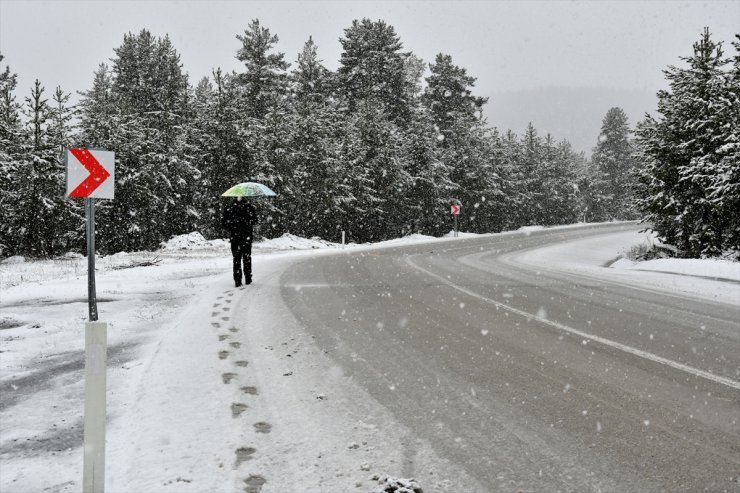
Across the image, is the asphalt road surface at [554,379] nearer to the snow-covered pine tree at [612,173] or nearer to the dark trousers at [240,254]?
the dark trousers at [240,254]

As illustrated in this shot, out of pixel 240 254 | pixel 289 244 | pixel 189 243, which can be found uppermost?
pixel 189 243

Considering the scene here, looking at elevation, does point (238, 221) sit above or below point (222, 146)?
below

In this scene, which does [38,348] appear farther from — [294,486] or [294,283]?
[294,283]

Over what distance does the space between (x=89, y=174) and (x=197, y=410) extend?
4.72 metres

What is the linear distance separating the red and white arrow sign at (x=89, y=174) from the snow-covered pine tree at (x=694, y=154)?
1778cm

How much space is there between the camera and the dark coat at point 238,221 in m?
11.8

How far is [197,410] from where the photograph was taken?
4090 millimetres

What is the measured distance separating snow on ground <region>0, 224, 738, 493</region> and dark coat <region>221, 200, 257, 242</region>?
10.5 feet

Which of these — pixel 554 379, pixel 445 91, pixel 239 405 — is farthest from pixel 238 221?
pixel 445 91

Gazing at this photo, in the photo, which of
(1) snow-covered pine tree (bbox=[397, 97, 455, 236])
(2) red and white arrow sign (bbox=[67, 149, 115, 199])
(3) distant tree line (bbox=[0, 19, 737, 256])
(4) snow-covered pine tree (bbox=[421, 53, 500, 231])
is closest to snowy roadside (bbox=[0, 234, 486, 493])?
(2) red and white arrow sign (bbox=[67, 149, 115, 199])

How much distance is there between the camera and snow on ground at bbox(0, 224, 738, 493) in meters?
3.07

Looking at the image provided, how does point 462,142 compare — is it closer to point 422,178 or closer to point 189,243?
point 422,178

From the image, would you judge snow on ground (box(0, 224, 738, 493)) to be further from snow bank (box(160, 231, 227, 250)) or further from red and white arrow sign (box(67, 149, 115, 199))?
snow bank (box(160, 231, 227, 250))

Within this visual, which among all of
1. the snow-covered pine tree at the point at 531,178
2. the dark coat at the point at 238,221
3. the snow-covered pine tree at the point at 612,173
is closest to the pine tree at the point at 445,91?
the snow-covered pine tree at the point at 531,178
